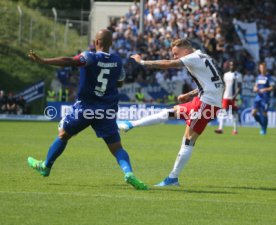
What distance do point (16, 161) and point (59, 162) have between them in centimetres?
78

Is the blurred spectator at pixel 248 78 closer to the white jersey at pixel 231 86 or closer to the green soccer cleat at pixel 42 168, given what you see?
the white jersey at pixel 231 86

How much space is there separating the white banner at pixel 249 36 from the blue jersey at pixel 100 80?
27728 mm

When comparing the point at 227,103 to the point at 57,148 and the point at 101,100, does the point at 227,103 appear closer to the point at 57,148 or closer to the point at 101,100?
the point at 57,148

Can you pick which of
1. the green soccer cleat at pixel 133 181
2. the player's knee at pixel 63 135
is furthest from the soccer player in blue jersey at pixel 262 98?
the green soccer cleat at pixel 133 181

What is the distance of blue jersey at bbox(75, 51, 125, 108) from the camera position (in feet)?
35.5

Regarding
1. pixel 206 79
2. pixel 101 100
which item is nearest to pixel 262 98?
pixel 206 79

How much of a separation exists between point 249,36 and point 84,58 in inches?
1135

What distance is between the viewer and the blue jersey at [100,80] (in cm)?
1081

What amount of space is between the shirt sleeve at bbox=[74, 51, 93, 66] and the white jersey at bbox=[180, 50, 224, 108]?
159cm

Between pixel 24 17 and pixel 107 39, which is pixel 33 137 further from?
pixel 24 17

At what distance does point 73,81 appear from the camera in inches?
1446

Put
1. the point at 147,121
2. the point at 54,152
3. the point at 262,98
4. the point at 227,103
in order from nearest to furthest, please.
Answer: the point at 54,152 → the point at 147,121 → the point at 227,103 → the point at 262,98

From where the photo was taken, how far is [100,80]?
10891mm

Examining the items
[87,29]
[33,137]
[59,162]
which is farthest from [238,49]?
[59,162]
